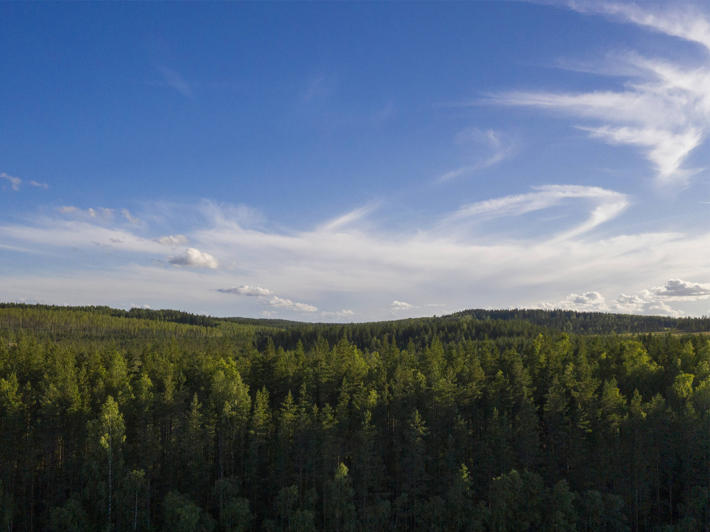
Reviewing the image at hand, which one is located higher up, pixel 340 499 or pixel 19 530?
pixel 340 499

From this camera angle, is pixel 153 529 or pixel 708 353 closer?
pixel 153 529

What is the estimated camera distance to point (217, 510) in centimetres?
6234

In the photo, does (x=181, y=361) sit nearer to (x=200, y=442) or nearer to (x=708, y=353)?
(x=200, y=442)

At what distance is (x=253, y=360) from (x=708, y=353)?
303 ft

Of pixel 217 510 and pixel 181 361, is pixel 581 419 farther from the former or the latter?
pixel 181 361

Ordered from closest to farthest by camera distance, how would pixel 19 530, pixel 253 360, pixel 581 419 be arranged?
pixel 19 530, pixel 581 419, pixel 253 360

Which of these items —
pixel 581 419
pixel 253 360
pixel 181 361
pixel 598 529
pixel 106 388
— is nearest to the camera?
pixel 598 529

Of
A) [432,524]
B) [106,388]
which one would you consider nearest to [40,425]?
[106,388]

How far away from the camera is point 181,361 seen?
9038 centimetres

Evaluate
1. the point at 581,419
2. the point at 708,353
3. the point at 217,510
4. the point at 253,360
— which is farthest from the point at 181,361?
the point at 708,353

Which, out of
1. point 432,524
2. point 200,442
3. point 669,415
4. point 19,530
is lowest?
point 19,530

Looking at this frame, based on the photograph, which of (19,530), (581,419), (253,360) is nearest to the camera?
(19,530)

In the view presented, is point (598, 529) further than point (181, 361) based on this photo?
No

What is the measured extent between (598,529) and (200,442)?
53697 mm
